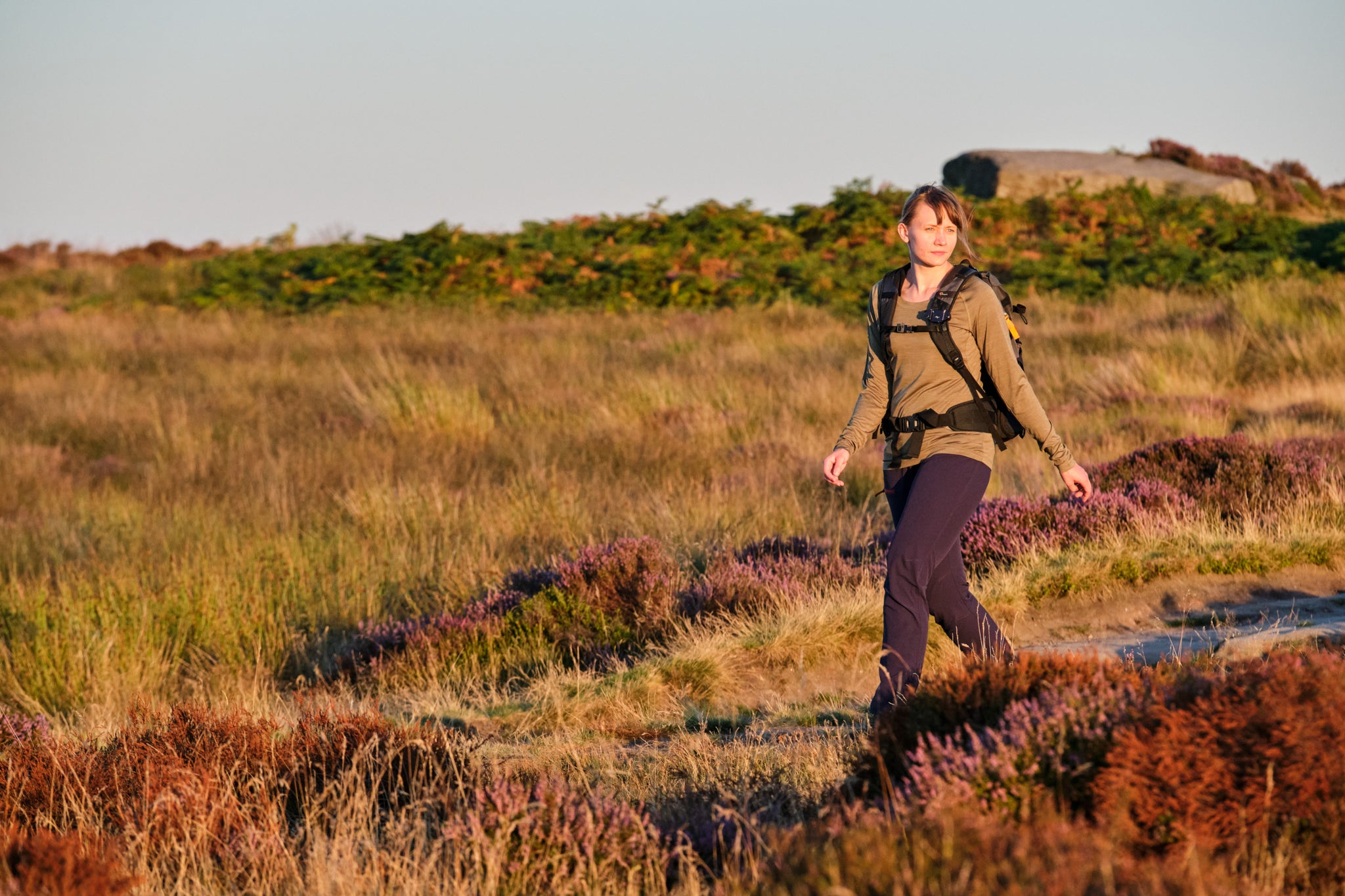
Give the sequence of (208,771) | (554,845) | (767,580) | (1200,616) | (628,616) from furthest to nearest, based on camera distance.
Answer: (628,616) → (767,580) → (1200,616) → (208,771) → (554,845)

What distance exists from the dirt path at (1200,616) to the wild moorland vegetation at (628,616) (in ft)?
0.19

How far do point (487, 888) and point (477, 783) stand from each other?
76cm

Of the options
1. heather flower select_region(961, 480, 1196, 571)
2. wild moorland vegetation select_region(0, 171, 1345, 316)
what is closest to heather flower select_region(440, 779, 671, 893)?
heather flower select_region(961, 480, 1196, 571)

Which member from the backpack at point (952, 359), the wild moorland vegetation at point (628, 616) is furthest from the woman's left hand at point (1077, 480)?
the wild moorland vegetation at point (628, 616)

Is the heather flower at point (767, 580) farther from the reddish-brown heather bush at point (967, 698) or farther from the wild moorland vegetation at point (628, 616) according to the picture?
the reddish-brown heather bush at point (967, 698)

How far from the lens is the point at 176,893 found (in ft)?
10.0

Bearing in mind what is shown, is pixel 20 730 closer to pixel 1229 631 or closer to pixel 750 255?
pixel 1229 631

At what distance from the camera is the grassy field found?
307cm

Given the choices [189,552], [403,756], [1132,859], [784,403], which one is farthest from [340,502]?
[1132,859]

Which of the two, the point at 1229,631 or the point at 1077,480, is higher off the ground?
the point at 1077,480

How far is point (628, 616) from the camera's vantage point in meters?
7.00

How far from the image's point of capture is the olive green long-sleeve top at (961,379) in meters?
4.12

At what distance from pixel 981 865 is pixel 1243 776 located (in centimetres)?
78

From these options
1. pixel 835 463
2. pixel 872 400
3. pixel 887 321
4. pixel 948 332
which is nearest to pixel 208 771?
pixel 835 463
